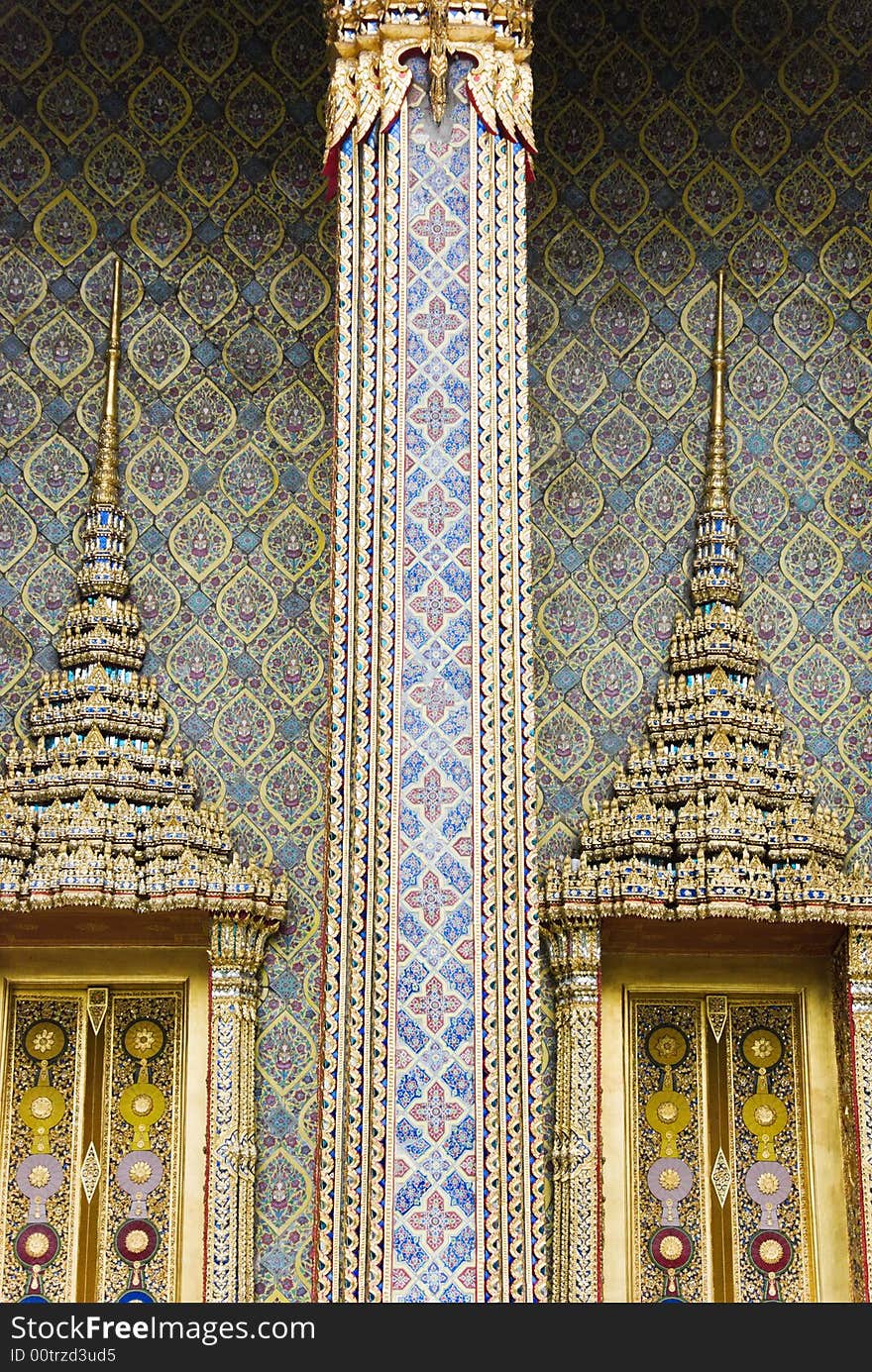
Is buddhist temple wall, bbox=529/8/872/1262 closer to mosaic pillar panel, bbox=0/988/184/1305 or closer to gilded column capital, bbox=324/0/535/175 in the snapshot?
gilded column capital, bbox=324/0/535/175

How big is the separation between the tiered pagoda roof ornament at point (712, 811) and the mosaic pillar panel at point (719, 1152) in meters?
0.62

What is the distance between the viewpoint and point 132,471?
1167 centimetres

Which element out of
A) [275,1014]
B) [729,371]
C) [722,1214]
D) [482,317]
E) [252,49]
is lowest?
[722,1214]

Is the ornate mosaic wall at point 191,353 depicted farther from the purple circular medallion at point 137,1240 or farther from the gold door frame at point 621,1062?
the purple circular medallion at point 137,1240

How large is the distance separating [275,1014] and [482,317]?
11.0 ft

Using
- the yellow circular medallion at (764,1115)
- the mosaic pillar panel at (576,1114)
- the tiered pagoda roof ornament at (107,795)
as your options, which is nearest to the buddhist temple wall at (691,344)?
the mosaic pillar panel at (576,1114)

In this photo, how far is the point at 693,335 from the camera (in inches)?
470

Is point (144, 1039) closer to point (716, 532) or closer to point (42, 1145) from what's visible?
point (42, 1145)

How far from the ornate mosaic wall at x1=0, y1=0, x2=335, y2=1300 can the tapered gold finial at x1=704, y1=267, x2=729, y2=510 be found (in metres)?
1.83

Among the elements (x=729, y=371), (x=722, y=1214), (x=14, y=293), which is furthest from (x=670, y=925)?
(x=14, y=293)

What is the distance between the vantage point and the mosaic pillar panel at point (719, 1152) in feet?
34.9

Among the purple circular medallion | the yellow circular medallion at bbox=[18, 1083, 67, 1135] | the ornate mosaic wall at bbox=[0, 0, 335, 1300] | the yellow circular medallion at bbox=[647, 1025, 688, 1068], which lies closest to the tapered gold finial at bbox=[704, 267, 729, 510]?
the ornate mosaic wall at bbox=[0, 0, 335, 1300]

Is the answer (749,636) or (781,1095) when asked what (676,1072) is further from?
(749,636)

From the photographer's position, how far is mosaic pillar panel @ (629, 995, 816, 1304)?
1064 cm
